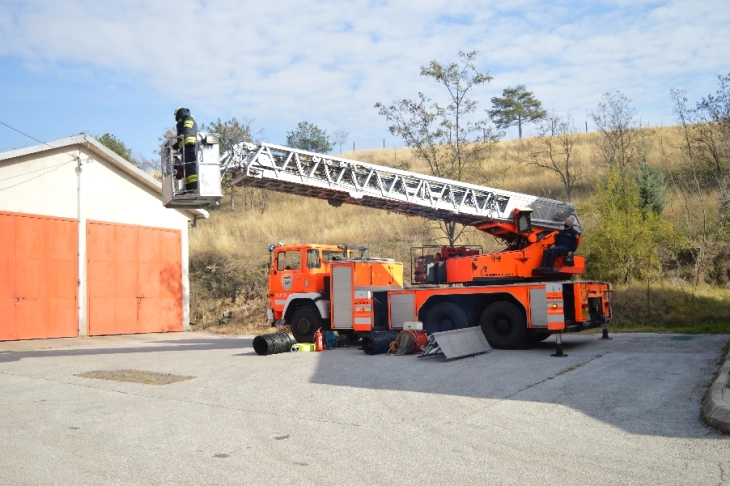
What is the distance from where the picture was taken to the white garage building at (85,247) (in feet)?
62.8

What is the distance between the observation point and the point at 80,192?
21078 mm

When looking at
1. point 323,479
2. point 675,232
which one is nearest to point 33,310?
point 323,479

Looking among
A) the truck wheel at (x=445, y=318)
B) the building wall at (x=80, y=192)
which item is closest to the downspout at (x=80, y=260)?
the building wall at (x=80, y=192)

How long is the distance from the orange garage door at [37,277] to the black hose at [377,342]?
11453mm

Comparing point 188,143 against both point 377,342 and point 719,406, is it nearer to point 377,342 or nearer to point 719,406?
point 377,342

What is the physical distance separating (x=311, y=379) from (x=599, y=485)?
6.26 m

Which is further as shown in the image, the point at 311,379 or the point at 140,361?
the point at 140,361

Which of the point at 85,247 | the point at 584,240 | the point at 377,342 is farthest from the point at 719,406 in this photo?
the point at 85,247

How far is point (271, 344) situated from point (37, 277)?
963 cm

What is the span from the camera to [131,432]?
23.8ft

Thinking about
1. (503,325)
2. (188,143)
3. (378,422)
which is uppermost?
(188,143)

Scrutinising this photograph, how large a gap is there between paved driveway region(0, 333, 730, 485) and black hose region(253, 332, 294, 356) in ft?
4.89

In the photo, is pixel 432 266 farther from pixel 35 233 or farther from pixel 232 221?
pixel 232 221

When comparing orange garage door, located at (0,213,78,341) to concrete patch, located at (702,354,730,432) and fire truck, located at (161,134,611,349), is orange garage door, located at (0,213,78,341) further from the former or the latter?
concrete patch, located at (702,354,730,432)
